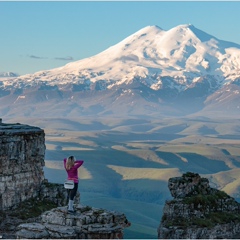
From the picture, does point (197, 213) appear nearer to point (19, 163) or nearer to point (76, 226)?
point (76, 226)

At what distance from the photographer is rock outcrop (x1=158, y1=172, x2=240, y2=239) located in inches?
1249

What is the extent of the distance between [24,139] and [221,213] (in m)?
11.4

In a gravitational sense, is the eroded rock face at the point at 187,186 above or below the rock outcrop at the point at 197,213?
above

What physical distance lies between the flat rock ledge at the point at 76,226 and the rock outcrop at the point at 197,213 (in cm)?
578

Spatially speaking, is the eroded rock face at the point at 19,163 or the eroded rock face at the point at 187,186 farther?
the eroded rock face at the point at 19,163

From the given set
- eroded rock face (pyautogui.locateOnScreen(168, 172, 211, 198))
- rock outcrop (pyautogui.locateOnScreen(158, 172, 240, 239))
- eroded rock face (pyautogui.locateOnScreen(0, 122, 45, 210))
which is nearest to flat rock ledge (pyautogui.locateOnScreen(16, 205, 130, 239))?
rock outcrop (pyautogui.locateOnScreen(158, 172, 240, 239))

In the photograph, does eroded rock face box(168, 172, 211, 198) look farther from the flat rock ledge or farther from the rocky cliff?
the flat rock ledge

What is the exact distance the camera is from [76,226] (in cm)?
2556

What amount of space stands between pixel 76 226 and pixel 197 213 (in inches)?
393

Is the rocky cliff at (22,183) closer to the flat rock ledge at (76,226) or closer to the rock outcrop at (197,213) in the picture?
the rock outcrop at (197,213)

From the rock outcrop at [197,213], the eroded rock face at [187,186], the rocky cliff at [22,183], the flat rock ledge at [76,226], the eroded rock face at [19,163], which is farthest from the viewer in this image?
the eroded rock face at [19,163]

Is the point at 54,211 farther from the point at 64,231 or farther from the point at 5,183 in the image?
the point at 5,183

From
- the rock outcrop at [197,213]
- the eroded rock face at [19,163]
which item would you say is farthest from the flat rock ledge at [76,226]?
the eroded rock face at [19,163]

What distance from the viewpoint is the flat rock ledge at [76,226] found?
2480cm
